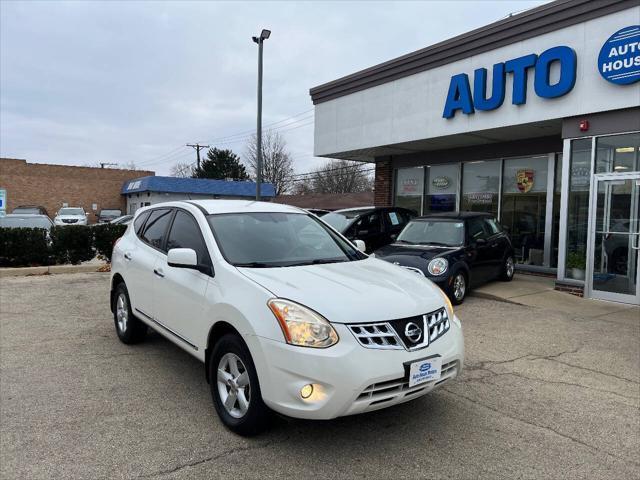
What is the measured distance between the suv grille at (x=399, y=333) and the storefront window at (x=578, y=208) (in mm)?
7002

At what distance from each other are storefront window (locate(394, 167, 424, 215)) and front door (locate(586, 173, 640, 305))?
6.06 m

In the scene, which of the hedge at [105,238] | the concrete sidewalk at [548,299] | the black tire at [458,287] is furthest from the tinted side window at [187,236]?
the hedge at [105,238]

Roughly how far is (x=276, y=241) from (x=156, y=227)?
5.35 ft

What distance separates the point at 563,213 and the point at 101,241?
36.6 feet

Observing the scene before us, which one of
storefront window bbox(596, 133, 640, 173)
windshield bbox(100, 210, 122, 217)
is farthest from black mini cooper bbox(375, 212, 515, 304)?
windshield bbox(100, 210, 122, 217)

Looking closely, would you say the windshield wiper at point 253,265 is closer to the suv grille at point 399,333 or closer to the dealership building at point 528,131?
the suv grille at point 399,333

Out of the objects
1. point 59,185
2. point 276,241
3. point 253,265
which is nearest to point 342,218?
point 276,241

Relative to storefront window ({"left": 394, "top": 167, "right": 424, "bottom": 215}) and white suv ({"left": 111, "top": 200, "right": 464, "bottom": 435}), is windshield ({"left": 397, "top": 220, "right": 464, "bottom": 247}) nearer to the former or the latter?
white suv ({"left": 111, "top": 200, "right": 464, "bottom": 435})

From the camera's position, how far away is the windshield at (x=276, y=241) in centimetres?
391

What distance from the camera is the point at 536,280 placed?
10656 millimetres

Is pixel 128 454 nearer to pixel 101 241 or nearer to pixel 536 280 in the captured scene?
pixel 536 280

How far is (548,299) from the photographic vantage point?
27.9 ft

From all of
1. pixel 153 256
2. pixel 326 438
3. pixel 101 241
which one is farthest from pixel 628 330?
pixel 101 241

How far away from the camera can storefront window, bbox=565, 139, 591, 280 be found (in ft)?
29.7
